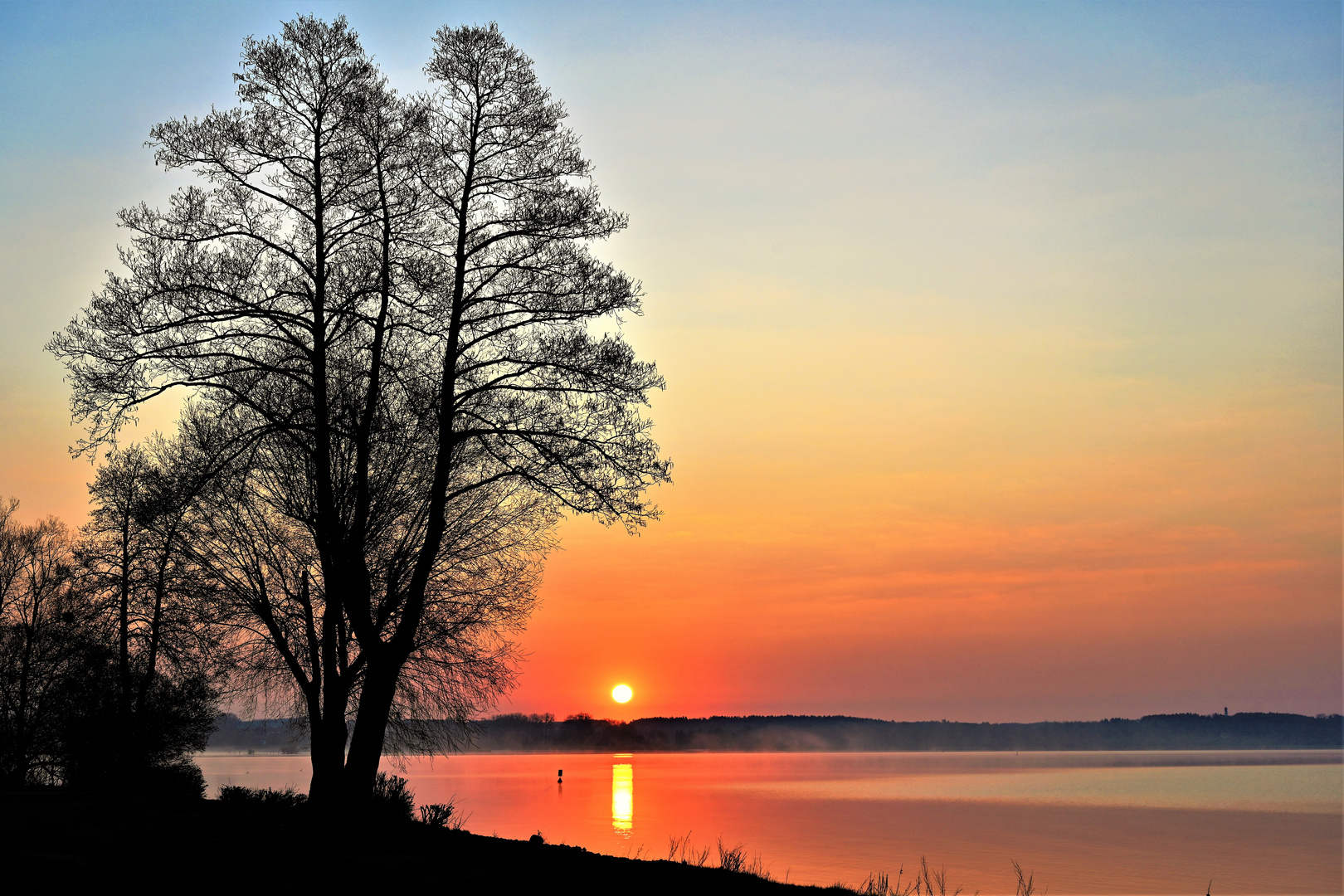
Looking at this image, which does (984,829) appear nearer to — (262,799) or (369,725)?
(262,799)

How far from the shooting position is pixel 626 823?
66.1m

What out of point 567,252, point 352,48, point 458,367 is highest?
point 352,48

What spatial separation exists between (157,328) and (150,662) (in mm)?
14514

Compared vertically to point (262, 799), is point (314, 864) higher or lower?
higher

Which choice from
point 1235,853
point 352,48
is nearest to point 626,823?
point 1235,853

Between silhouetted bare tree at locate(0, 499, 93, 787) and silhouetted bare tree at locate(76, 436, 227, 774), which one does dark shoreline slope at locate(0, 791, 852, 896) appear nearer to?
silhouetted bare tree at locate(76, 436, 227, 774)

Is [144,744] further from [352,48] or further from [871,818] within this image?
[871,818]

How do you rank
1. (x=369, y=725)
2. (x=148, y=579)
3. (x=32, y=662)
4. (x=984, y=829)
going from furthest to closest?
(x=984, y=829)
(x=32, y=662)
(x=148, y=579)
(x=369, y=725)

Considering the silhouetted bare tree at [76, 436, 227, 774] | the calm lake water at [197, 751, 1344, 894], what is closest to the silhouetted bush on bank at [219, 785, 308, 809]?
the silhouetted bare tree at [76, 436, 227, 774]

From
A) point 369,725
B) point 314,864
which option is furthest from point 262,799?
point 314,864

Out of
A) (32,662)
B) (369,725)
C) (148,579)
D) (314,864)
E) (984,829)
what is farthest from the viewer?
(984,829)

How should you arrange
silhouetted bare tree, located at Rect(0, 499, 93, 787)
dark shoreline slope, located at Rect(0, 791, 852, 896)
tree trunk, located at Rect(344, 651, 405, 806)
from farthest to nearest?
silhouetted bare tree, located at Rect(0, 499, 93, 787)
tree trunk, located at Rect(344, 651, 405, 806)
dark shoreline slope, located at Rect(0, 791, 852, 896)

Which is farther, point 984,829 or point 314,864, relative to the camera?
point 984,829

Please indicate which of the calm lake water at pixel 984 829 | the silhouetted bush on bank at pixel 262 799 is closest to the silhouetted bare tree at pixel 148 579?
the silhouetted bush on bank at pixel 262 799
